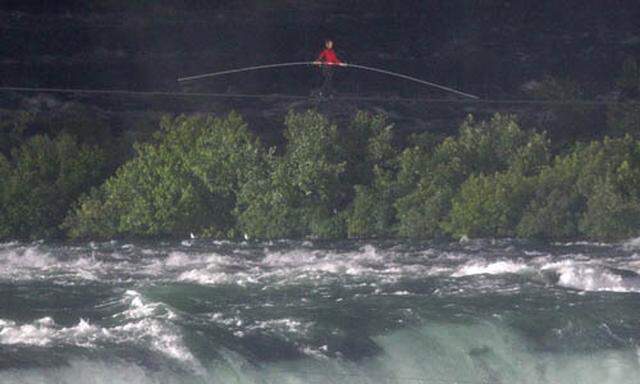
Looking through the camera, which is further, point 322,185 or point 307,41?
point 307,41

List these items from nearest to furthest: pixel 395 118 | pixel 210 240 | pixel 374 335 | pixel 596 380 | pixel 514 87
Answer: pixel 596 380
pixel 374 335
pixel 210 240
pixel 395 118
pixel 514 87

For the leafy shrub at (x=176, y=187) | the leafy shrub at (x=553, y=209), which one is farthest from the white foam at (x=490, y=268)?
the leafy shrub at (x=176, y=187)

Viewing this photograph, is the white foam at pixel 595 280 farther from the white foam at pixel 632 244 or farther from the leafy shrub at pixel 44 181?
the leafy shrub at pixel 44 181

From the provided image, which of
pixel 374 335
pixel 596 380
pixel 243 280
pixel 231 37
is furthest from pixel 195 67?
pixel 596 380

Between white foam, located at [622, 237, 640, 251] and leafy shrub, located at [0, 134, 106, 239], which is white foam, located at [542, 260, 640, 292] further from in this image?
leafy shrub, located at [0, 134, 106, 239]

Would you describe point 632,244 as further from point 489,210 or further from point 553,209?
point 489,210

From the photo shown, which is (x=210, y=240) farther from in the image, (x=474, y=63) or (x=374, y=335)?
(x=474, y=63)

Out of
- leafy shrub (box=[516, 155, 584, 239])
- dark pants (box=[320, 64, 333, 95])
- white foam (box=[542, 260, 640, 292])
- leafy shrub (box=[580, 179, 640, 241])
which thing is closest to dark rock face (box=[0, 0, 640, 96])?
dark pants (box=[320, 64, 333, 95])

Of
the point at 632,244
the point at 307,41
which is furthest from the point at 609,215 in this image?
the point at 307,41
